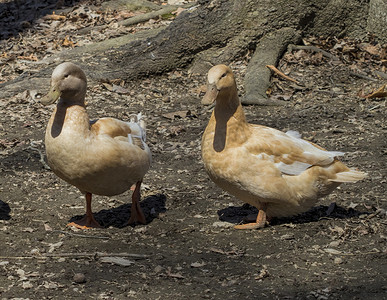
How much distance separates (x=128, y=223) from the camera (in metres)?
5.64


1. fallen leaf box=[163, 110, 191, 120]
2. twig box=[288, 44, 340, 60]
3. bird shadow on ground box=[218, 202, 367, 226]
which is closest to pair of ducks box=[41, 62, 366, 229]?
bird shadow on ground box=[218, 202, 367, 226]

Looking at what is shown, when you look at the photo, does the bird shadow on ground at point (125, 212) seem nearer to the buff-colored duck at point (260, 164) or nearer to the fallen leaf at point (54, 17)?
the buff-colored duck at point (260, 164)

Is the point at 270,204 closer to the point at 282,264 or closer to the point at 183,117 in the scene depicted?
the point at 282,264

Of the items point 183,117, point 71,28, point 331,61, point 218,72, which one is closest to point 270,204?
point 218,72

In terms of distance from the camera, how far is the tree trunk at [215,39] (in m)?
9.41

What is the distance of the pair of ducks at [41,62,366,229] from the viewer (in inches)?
203

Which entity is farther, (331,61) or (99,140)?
(331,61)

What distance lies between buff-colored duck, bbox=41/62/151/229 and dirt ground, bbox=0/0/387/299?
0.46m

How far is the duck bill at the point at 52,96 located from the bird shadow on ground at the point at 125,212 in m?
1.22

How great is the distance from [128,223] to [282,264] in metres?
1.62

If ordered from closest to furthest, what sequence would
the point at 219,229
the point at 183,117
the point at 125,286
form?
the point at 125,286 → the point at 219,229 → the point at 183,117

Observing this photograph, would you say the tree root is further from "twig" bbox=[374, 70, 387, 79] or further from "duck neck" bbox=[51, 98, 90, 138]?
"duck neck" bbox=[51, 98, 90, 138]

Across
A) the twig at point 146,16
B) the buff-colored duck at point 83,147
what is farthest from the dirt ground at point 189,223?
the twig at point 146,16

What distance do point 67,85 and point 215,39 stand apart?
4.60 metres
